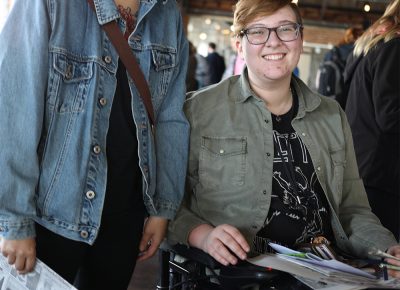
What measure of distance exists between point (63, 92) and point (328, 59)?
412cm

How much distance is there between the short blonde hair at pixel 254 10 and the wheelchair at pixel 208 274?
0.78 metres

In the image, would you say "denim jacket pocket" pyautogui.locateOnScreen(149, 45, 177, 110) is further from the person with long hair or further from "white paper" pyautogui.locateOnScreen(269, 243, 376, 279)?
the person with long hair

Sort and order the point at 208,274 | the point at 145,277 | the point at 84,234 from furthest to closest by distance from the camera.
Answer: the point at 145,277 < the point at 208,274 < the point at 84,234

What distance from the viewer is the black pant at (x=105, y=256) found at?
142cm

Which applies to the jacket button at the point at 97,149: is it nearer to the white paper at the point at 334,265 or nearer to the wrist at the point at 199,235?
the wrist at the point at 199,235

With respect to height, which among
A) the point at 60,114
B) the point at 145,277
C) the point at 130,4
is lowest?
the point at 145,277

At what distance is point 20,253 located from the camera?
4.30 feet

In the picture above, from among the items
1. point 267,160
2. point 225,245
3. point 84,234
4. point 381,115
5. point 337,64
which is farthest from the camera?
point 337,64

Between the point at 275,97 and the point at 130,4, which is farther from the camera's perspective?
the point at 275,97

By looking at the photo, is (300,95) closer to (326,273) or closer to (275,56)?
(275,56)

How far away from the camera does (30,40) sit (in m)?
1.30

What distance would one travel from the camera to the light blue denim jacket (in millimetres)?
1290

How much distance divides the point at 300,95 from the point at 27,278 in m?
1.13

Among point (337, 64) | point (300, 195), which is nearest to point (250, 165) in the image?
point (300, 195)
